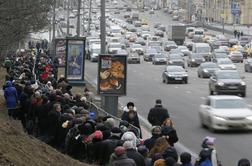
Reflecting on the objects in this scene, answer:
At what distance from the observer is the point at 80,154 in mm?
14688

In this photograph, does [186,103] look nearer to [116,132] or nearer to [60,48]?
[60,48]

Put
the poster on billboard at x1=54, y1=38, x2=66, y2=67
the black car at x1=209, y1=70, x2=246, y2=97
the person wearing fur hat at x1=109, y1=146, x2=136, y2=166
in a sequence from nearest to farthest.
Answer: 1. the person wearing fur hat at x1=109, y1=146, x2=136, y2=166
2. the black car at x1=209, y1=70, x2=246, y2=97
3. the poster on billboard at x1=54, y1=38, x2=66, y2=67

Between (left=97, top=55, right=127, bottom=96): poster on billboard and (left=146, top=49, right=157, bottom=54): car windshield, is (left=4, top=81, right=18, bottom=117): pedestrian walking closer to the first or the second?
(left=97, top=55, right=127, bottom=96): poster on billboard

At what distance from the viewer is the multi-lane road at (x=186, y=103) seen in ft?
70.6

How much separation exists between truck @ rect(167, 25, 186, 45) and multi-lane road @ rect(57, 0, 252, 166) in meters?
→ 39.1

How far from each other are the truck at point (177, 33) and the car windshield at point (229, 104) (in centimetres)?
8424

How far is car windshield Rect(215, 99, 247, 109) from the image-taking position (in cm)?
2539

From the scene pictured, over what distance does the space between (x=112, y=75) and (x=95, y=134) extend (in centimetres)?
1081

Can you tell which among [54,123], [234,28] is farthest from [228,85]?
[234,28]

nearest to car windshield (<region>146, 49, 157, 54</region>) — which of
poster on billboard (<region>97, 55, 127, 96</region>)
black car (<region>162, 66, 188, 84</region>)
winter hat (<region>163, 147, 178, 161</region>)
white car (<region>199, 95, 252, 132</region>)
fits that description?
black car (<region>162, 66, 188, 84</region>)

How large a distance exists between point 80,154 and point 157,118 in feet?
19.0

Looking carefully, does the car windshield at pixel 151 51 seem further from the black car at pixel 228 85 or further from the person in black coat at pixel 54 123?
the person in black coat at pixel 54 123

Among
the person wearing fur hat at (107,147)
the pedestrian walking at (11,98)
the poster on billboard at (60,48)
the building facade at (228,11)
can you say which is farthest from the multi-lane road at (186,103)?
the building facade at (228,11)

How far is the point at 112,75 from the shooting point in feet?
80.3
